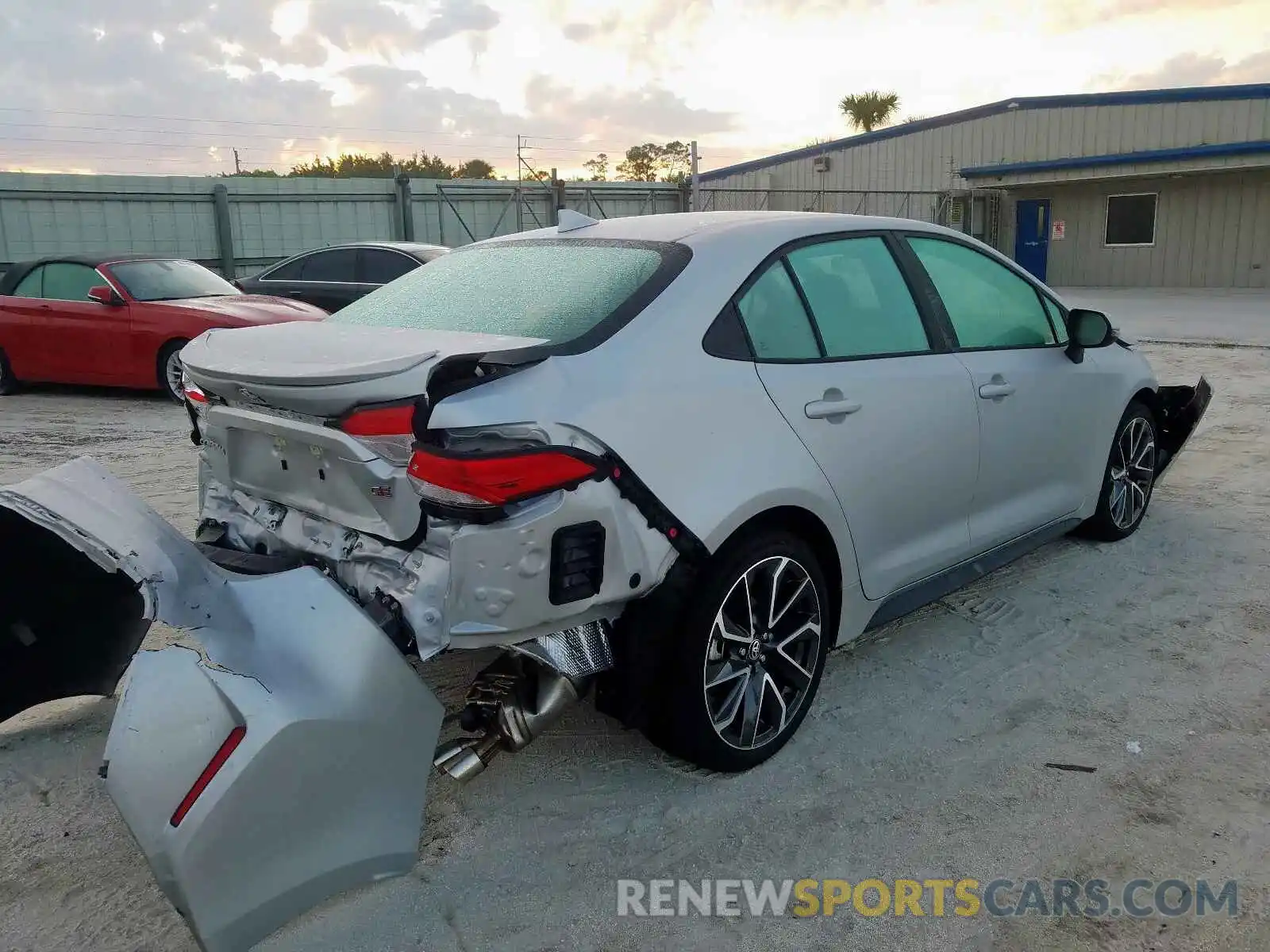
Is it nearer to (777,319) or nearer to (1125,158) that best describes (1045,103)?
(1125,158)

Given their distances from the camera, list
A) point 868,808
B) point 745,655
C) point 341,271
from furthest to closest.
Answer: point 341,271
point 745,655
point 868,808

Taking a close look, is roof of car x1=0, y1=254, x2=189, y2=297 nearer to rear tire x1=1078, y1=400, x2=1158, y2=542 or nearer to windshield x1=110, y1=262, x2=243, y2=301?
windshield x1=110, y1=262, x2=243, y2=301

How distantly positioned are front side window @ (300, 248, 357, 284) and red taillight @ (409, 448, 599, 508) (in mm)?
9876

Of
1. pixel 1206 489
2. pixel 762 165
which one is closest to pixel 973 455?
pixel 1206 489

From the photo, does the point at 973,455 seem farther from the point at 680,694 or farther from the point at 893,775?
the point at 680,694

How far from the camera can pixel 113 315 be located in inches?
373

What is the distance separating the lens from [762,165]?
32031 millimetres

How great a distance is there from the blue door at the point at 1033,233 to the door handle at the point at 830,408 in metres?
24.2

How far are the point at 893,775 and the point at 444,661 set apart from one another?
173 cm

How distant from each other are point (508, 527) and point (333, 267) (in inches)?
406

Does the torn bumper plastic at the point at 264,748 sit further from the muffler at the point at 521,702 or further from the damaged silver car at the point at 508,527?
the muffler at the point at 521,702

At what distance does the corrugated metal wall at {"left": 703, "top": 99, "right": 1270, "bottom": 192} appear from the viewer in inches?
860

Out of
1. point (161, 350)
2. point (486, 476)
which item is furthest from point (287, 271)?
point (486, 476)

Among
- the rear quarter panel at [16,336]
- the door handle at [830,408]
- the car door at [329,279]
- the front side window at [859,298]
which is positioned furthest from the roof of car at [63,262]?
the door handle at [830,408]
